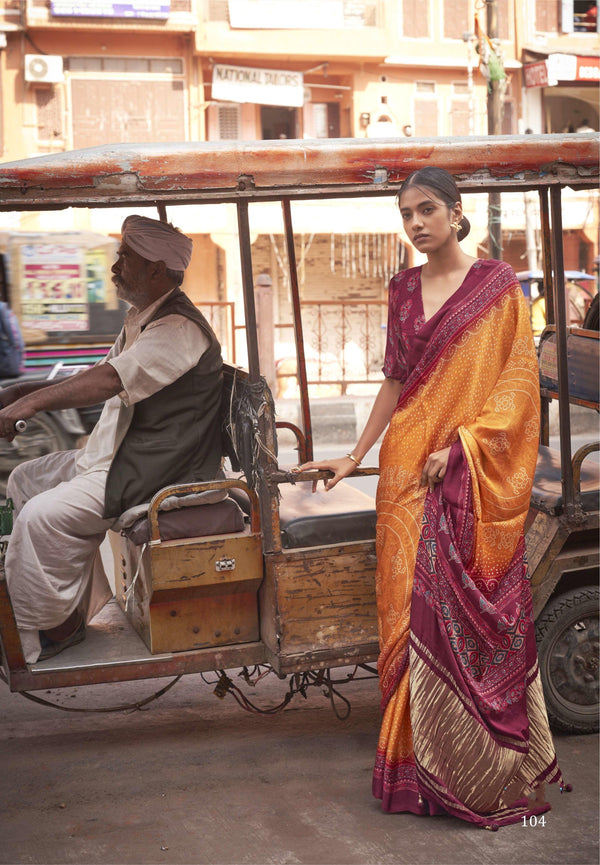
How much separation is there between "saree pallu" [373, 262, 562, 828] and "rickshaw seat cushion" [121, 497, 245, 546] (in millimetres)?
561

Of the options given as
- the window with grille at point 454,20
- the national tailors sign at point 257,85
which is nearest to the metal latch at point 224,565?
the national tailors sign at point 257,85

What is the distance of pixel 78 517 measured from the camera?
3.39m

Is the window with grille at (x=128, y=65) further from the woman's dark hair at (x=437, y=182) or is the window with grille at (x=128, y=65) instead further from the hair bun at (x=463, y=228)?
the woman's dark hair at (x=437, y=182)

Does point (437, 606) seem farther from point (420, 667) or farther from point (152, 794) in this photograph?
point (152, 794)

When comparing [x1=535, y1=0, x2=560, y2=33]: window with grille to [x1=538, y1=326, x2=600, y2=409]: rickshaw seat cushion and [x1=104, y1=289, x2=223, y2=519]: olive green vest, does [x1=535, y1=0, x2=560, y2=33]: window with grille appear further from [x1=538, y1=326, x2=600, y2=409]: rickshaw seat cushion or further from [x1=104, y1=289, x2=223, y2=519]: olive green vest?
[x1=104, y1=289, x2=223, y2=519]: olive green vest

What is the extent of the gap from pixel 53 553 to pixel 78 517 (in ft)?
0.48

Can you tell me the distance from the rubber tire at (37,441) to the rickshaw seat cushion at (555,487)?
16.5 ft

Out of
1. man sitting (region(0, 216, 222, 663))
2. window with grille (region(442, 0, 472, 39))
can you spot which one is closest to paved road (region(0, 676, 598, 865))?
man sitting (region(0, 216, 222, 663))

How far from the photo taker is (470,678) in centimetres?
315

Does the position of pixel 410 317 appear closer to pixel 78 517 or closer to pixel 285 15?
pixel 78 517

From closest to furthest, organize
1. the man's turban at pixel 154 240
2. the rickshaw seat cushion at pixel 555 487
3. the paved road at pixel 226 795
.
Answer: the paved road at pixel 226 795
the man's turban at pixel 154 240
the rickshaw seat cushion at pixel 555 487

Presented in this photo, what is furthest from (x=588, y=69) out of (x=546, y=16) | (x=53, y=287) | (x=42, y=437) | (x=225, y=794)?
(x=225, y=794)

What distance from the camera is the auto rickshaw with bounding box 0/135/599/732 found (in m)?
3.10

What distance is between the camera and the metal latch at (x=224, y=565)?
3355mm
